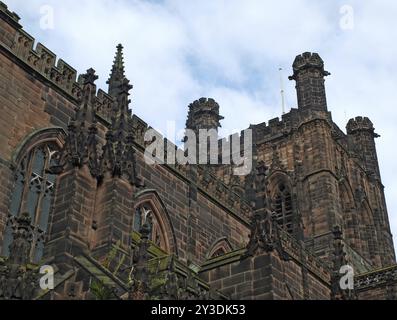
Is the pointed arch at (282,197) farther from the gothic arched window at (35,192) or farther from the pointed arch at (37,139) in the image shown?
the gothic arched window at (35,192)

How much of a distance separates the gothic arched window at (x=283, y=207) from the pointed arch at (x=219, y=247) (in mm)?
10669

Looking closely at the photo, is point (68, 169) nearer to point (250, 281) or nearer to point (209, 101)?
point (250, 281)

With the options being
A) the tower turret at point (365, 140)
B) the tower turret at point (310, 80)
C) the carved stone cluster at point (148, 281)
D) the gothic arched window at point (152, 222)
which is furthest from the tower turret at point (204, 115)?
the carved stone cluster at point (148, 281)

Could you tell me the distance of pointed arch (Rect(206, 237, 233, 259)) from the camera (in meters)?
21.3

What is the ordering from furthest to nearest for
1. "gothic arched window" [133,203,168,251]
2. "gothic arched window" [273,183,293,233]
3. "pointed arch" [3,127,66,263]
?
"gothic arched window" [273,183,293,233]
"gothic arched window" [133,203,168,251]
"pointed arch" [3,127,66,263]

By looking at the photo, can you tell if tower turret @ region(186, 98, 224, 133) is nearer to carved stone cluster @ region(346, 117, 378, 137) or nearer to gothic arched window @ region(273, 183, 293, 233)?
gothic arched window @ region(273, 183, 293, 233)

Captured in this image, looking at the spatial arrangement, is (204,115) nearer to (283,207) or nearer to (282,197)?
(282,197)

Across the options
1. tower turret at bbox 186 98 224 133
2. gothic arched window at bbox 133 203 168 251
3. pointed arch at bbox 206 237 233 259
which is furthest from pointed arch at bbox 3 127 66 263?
tower turret at bbox 186 98 224 133

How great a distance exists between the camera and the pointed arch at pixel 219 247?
70.0ft

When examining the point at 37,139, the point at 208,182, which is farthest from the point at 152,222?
the point at 37,139

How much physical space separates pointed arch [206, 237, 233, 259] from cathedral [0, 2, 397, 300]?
0.05 meters

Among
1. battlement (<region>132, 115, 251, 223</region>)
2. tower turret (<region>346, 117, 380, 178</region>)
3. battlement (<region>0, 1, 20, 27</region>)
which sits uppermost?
tower turret (<region>346, 117, 380, 178</region>)

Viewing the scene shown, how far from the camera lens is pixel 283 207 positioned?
110ft

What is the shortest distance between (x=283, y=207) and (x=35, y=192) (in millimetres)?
18993
